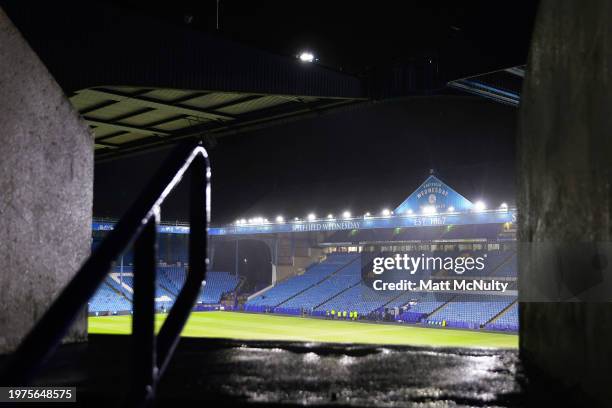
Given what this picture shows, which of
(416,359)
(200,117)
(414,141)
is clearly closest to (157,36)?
(200,117)

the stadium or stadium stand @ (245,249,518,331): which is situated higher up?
the stadium

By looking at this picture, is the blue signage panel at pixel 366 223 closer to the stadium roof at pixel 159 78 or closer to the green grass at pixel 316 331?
the green grass at pixel 316 331

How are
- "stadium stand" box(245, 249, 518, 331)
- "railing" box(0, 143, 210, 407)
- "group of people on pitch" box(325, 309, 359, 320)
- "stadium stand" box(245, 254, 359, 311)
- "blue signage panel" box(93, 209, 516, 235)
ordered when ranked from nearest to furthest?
"railing" box(0, 143, 210, 407), "stadium stand" box(245, 249, 518, 331), "blue signage panel" box(93, 209, 516, 235), "group of people on pitch" box(325, 309, 359, 320), "stadium stand" box(245, 254, 359, 311)

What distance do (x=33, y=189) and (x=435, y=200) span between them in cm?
2922

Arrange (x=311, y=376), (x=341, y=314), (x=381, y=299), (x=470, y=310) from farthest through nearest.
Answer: (x=381, y=299) < (x=341, y=314) < (x=470, y=310) < (x=311, y=376)

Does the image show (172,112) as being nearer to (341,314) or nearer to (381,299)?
(341,314)

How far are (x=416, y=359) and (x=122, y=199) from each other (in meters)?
38.2

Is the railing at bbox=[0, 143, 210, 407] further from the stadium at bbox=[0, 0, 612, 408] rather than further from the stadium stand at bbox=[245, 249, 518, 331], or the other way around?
the stadium stand at bbox=[245, 249, 518, 331]

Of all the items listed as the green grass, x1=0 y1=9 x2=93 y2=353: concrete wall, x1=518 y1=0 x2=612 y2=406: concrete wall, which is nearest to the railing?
x1=518 y1=0 x2=612 y2=406: concrete wall

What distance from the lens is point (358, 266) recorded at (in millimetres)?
40281

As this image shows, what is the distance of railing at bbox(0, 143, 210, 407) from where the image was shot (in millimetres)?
1511

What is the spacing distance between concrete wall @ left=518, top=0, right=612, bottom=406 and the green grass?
18.3 meters

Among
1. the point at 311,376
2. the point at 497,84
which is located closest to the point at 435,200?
the point at 497,84

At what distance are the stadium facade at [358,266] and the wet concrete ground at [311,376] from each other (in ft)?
77.3
